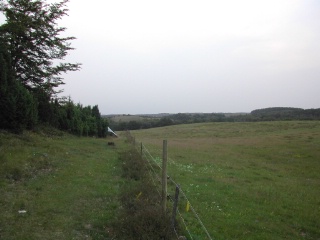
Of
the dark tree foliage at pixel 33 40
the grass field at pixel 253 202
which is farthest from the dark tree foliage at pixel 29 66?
the grass field at pixel 253 202

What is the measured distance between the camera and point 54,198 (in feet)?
33.7

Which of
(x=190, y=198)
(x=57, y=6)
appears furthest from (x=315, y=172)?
(x=57, y=6)

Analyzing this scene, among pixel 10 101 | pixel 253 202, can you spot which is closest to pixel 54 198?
pixel 253 202

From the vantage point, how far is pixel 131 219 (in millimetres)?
7551

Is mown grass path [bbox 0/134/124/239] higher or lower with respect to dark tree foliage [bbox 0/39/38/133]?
lower

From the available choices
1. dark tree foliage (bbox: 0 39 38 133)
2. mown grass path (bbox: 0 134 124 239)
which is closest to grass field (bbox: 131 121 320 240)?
mown grass path (bbox: 0 134 124 239)

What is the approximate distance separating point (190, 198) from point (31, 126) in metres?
19.7

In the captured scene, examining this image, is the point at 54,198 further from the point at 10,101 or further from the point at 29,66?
the point at 29,66

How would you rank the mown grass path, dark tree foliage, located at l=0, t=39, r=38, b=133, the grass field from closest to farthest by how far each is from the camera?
1. the mown grass path
2. the grass field
3. dark tree foliage, located at l=0, t=39, r=38, b=133

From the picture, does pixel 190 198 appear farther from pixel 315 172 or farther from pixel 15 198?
pixel 315 172

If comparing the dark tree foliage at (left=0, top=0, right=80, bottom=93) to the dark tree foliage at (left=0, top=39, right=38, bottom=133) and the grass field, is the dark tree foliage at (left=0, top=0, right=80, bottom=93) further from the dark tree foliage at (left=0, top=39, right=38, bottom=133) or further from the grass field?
the grass field

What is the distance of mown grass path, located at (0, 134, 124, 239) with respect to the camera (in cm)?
759

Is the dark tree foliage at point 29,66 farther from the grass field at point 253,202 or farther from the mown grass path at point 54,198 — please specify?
the grass field at point 253,202

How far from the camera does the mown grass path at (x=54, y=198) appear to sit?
7.59 meters
